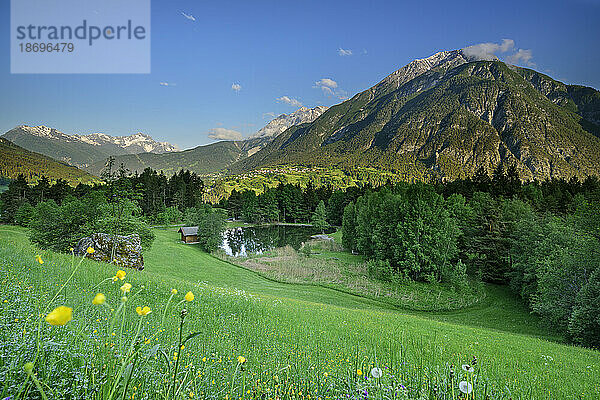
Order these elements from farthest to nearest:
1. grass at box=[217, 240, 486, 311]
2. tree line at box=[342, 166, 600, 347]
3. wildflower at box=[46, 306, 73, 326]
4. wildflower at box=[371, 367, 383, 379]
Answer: grass at box=[217, 240, 486, 311] → tree line at box=[342, 166, 600, 347] → wildflower at box=[371, 367, 383, 379] → wildflower at box=[46, 306, 73, 326]

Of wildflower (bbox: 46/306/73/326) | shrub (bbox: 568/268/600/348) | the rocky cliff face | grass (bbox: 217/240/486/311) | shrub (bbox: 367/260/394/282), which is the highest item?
wildflower (bbox: 46/306/73/326)

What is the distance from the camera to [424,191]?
110 ft

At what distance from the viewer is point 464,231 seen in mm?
35375

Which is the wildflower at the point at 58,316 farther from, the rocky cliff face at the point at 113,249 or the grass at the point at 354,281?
the grass at the point at 354,281

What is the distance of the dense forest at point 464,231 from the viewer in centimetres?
1683

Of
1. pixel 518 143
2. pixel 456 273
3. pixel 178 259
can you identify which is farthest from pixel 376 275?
pixel 518 143

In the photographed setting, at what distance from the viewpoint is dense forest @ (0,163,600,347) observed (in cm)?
1683

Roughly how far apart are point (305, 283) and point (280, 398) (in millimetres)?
26908

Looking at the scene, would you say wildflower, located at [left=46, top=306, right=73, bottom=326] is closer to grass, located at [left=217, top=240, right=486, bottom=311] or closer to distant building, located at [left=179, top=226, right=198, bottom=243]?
grass, located at [left=217, top=240, right=486, bottom=311]

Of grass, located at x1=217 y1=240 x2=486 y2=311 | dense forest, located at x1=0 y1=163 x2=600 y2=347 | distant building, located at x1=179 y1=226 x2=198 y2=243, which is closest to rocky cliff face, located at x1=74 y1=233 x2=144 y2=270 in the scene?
dense forest, located at x1=0 y1=163 x2=600 y2=347

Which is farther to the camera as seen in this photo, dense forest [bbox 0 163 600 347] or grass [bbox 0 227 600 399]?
dense forest [bbox 0 163 600 347]

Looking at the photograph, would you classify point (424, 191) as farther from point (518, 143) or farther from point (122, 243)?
point (518, 143)

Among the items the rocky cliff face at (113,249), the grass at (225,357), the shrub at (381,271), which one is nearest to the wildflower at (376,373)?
the grass at (225,357)

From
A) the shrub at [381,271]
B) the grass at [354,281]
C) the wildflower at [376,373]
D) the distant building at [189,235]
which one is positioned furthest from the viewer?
the distant building at [189,235]
